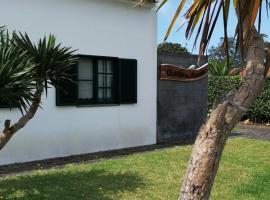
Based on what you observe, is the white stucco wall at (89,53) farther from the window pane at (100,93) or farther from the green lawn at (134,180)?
the green lawn at (134,180)

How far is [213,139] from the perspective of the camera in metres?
3.69

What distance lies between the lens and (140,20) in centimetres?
1162

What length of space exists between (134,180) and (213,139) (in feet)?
13.1

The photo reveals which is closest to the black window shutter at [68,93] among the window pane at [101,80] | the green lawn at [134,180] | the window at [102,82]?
the window at [102,82]

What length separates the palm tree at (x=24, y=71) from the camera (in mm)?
Result: 5438

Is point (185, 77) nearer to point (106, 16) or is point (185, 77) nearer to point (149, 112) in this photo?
point (149, 112)

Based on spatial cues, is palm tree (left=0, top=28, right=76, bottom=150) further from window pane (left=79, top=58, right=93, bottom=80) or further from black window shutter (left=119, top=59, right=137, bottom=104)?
black window shutter (left=119, top=59, right=137, bottom=104)

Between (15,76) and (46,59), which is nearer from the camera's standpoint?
(15,76)

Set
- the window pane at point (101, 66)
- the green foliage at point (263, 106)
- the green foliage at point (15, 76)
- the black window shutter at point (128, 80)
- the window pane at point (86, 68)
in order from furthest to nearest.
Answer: the green foliage at point (263, 106) → the black window shutter at point (128, 80) → the window pane at point (101, 66) → the window pane at point (86, 68) → the green foliage at point (15, 76)

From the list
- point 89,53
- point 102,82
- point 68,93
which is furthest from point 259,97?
point 68,93

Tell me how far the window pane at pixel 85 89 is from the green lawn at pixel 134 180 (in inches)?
72.3

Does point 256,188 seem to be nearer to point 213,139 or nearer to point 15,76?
point 213,139

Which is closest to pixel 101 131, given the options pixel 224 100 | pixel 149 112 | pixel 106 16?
pixel 149 112

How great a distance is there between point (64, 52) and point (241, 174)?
394 cm
